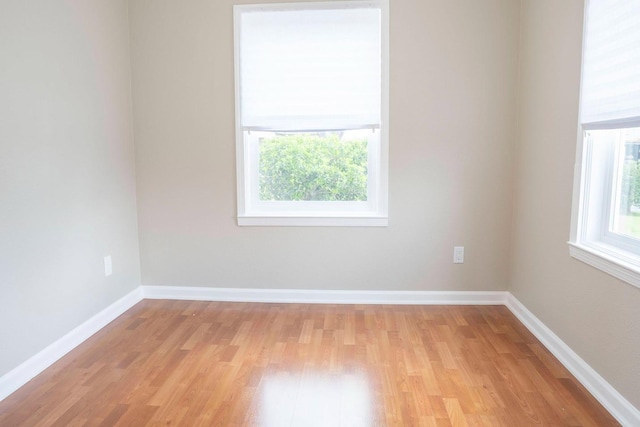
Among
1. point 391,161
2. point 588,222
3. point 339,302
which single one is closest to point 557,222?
point 588,222

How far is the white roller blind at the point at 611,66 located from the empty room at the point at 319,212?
0.01 m

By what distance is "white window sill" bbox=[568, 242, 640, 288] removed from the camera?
1924 mm

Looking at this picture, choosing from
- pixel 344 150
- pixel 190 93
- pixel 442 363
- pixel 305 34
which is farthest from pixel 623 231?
pixel 190 93

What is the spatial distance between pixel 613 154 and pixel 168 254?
3.07 meters

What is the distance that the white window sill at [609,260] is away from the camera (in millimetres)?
1924

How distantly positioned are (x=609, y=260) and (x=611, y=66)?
908 mm

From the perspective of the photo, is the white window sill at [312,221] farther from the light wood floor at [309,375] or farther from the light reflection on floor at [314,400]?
the light reflection on floor at [314,400]

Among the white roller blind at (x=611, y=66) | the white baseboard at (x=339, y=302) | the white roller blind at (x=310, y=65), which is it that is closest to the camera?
the white roller blind at (x=611, y=66)

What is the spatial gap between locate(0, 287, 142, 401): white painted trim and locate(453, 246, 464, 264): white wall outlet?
2.51m

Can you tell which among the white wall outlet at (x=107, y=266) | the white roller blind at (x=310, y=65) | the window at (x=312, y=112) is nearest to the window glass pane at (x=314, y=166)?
the window at (x=312, y=112)

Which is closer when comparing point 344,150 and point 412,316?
point 412,316

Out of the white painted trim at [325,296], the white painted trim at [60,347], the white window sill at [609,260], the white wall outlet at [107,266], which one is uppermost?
the white window sill at [609,260]

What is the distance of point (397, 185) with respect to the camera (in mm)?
3348

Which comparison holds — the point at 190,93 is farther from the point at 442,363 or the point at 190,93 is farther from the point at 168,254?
the point at 442,363
